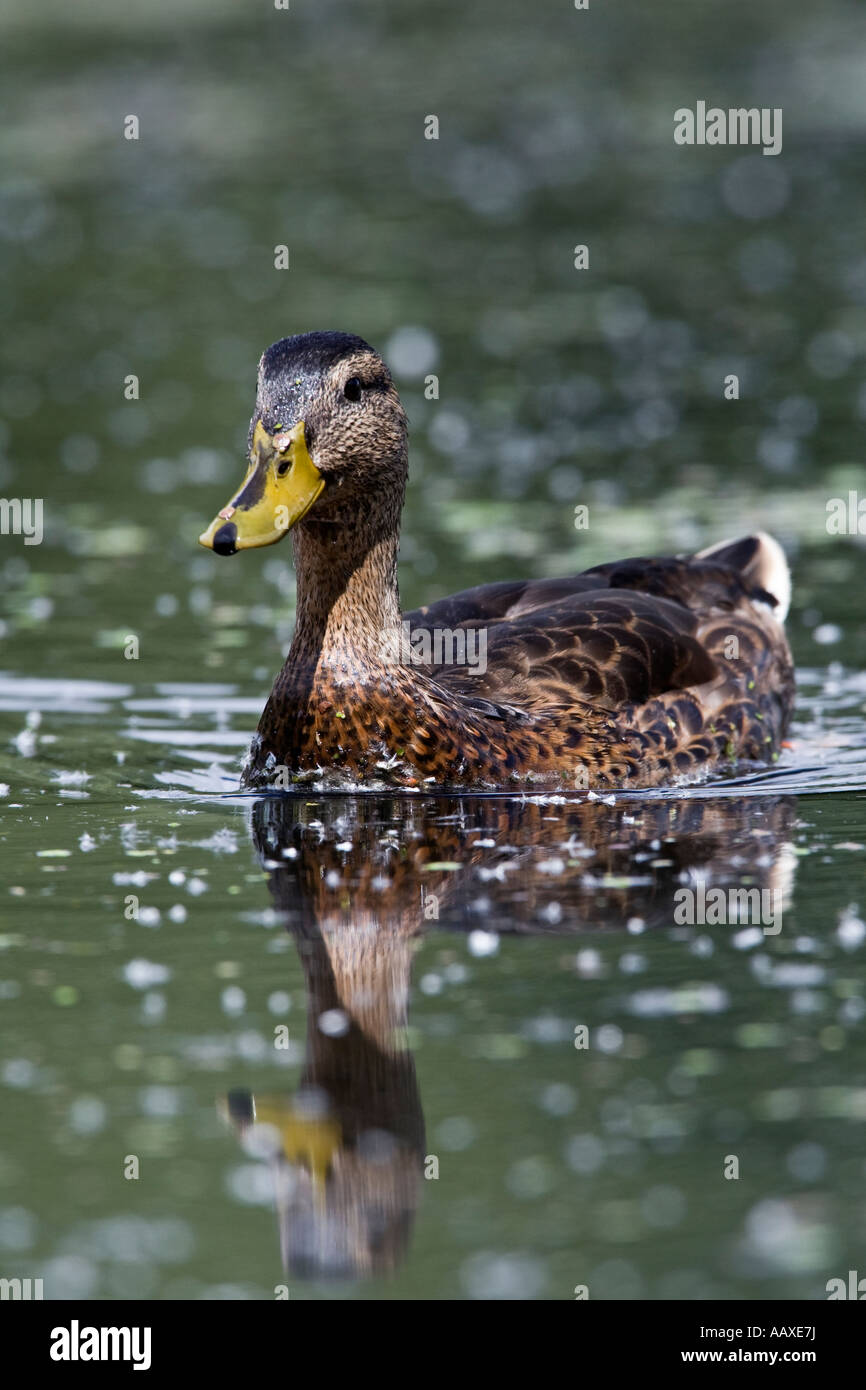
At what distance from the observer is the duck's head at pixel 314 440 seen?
984 cm

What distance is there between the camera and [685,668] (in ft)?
37.8

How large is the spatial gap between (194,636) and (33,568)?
2.29m

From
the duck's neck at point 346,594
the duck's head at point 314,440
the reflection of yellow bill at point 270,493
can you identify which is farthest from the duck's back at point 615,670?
the reflection of yellow bill at point 270,493

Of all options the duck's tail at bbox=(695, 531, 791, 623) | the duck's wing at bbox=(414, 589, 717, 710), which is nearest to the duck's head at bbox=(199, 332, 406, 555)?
the duck's wing at bbox=(414, 589, 717, 710)

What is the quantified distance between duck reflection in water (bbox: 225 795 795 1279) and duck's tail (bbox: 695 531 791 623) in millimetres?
2534

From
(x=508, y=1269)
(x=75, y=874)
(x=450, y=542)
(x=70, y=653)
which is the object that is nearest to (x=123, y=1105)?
(x=508, y=1269)

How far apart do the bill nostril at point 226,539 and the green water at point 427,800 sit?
1.39 metres

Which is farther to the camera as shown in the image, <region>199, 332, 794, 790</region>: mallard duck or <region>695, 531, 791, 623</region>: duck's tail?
<region>695, 531, 791, 623</region>: duck's tail

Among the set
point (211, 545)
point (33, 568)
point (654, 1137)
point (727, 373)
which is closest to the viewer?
point (654, 1137)

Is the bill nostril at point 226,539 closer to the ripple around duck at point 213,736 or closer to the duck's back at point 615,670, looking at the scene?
the ripple around duck at point 213,736

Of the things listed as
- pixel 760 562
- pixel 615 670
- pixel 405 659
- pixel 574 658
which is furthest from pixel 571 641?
pixel 760 562

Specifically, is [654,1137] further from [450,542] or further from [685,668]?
[450,542]

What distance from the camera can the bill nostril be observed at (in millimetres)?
9492

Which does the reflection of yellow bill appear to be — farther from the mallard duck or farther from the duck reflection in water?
the duck reflection in water
